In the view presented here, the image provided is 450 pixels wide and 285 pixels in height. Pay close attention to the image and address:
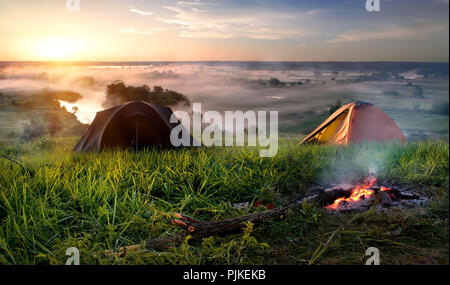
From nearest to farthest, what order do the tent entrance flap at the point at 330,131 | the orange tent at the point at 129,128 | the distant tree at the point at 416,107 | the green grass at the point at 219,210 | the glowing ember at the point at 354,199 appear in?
the green grass at the point at 219,210 → the glowing ember at the point at 354,199 → the distant tree at the point at 416,107 → the orange tent at the point at 129,128 → the tent entrance flap at the point at 330,131

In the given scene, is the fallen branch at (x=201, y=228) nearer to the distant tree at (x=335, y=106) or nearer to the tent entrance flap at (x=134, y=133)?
the tent entrance flap at (x=134, y=133)

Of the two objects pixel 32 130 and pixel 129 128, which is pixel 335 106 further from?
pixel 32 130

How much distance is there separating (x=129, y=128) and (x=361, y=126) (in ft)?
11.8

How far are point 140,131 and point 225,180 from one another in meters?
2.30

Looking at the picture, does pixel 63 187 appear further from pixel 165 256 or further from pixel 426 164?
pixel 426 164

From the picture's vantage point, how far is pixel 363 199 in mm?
2846

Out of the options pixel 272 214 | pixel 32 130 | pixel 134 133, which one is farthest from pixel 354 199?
pixel 32 130

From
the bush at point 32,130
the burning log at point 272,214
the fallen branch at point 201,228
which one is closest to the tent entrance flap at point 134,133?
the bush at point 32,130

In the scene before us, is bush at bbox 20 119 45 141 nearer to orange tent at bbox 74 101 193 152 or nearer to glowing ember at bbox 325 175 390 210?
orange tent at bbox 74 101 193 152

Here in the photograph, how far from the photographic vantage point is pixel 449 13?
7.13ft

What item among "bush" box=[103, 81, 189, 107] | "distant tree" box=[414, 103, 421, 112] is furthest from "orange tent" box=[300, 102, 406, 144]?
"bush" box=[103, 81, 189, 107]

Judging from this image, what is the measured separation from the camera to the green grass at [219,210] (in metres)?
2.05

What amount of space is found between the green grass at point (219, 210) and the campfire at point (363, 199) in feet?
0.58

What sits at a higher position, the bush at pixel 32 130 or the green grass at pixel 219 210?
the bush at pixel 32 130
